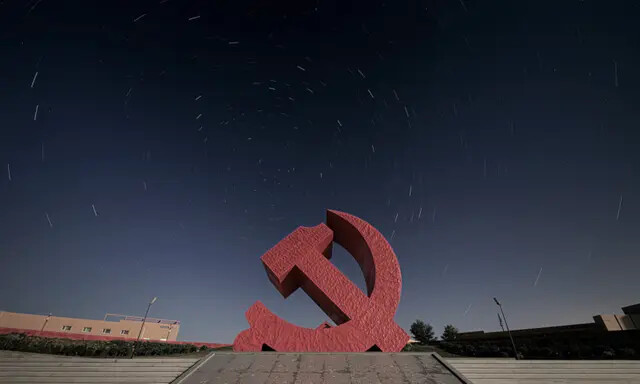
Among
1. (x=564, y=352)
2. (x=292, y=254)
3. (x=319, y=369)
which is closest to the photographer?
(x=319, y=369)

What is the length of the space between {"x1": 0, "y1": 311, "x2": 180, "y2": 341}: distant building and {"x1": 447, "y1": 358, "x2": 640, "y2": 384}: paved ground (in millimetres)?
30562

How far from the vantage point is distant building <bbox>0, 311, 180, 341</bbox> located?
96.4 ft

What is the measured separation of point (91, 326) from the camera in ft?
105

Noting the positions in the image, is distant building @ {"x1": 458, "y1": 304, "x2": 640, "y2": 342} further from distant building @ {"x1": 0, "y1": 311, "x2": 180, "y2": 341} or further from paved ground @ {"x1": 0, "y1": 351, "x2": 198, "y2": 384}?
distant building @ {"x1": 0, "y1": 311, "x2": 180, "y2": 341}

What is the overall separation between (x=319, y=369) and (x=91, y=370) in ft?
17.6

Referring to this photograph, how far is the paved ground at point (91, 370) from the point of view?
21.1 ft

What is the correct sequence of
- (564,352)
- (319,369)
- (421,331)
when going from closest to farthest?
(319,369)
(564,352)
(421,331)

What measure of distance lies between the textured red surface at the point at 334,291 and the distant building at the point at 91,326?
2689cm

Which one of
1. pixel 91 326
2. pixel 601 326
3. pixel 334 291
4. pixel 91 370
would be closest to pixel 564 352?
pixel 601 326

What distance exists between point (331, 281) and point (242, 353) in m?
2.85

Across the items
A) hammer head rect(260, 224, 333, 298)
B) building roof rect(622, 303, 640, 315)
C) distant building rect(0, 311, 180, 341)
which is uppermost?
building roof rect(622, 303, 640, 315)

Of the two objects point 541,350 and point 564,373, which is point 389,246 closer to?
point 564,373

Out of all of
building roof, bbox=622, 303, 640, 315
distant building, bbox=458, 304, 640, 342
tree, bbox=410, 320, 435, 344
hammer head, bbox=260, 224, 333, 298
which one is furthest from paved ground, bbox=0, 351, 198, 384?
tree, bbox=410, 320, 435, 344

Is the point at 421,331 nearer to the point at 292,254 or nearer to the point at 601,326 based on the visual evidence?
the point at 601,326
